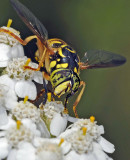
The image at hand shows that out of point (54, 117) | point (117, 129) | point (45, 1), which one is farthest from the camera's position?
point (45, 1)

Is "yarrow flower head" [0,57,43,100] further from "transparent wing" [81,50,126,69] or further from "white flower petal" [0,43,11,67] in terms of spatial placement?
"transparent wing" [81,50,126,69]

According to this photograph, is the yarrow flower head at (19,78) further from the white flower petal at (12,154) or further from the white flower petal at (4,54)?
the white flower petal at (12,154)

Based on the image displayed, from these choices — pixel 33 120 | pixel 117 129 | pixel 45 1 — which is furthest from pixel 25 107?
pixel 45 1

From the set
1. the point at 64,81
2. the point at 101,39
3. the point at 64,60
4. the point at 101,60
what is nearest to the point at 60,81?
the point at 64,81

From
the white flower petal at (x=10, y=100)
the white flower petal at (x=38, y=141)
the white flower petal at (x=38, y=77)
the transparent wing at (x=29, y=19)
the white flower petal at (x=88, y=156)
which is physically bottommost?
the white flower petal at (x=88, y=156)

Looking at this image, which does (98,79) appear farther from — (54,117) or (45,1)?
(54,117)

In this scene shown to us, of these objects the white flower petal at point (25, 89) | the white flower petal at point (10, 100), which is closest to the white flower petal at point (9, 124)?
the white flower petal at point (10, 100)
